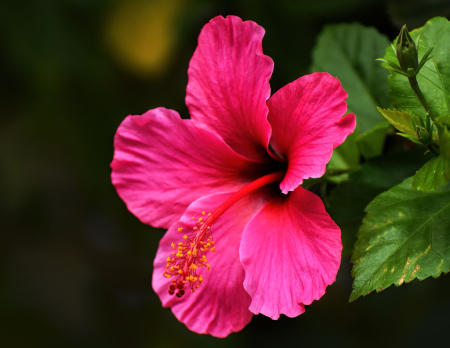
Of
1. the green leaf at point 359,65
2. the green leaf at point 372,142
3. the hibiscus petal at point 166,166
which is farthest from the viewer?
the green leaf at point 359,65

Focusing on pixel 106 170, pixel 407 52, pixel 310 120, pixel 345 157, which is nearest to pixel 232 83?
pixel 310 120

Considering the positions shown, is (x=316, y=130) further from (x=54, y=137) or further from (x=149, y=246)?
(x=54, y=137)

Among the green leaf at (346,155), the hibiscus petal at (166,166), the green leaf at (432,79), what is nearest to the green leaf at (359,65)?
the green leaf at (346,155)

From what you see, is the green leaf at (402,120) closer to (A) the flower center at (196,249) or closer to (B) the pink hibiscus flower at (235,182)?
(B) the pink hibiscus flower at (235,182)

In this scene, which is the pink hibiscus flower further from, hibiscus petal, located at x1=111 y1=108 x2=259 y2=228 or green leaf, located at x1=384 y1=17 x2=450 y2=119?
green leaf, located at x1=384 y1=17 x2=450 y2=119

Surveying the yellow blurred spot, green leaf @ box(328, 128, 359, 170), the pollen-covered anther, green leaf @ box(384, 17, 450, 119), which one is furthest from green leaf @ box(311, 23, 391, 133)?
the yellow blurred spot

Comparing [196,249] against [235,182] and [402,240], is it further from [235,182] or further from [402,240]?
[402,240]
